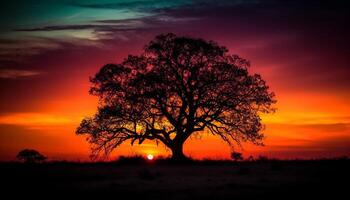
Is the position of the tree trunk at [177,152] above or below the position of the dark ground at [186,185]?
above

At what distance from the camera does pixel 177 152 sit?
45.2 metres

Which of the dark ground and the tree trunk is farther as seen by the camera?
the tree trunk

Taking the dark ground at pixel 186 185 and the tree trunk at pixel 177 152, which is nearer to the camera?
the dark ground at pixel 186 185

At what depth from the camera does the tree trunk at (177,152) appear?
45.0m

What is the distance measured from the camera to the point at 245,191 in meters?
20.9

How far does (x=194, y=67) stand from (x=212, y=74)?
6.19ft

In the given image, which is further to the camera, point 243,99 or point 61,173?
point 243,99

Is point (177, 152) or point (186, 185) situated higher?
point (177, 152)

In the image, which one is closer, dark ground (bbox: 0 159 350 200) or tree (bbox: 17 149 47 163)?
dark ground (bbox: 0 159 350 200)

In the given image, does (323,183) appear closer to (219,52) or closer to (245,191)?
(245,191)

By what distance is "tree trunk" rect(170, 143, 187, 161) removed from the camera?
148 ft

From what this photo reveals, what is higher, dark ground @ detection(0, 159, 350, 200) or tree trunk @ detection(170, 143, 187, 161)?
tree trunk @ detection(170, 143, 187, 161)

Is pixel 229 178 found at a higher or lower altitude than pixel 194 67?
lower

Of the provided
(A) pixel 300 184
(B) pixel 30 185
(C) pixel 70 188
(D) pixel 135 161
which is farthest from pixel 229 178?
(D) pixel 135 161
